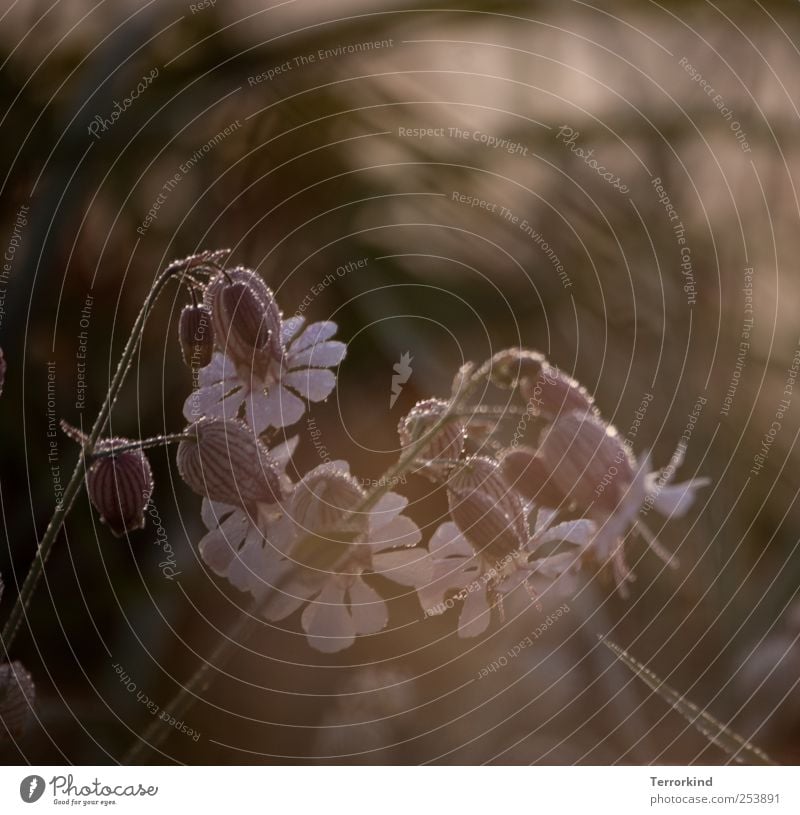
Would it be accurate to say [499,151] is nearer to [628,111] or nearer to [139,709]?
[628,111]

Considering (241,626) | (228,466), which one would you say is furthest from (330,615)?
(241,626)

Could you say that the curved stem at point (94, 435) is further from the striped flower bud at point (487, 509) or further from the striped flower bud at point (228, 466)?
the striped flower bud at point (487, 509)

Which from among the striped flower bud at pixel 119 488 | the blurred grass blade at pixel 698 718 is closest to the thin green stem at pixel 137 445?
the striped flower bud at pixel 119 488

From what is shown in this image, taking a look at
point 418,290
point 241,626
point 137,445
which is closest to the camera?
point 137,445

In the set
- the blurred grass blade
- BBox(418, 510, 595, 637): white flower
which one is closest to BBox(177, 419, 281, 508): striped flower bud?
BBox(418, 510, 595, 637): white flower

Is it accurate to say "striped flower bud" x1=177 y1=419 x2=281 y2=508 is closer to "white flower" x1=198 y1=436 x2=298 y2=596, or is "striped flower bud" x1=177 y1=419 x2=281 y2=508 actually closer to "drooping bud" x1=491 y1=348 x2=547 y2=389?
"white flower" x1=198 y1=436 x2=298 y2=596

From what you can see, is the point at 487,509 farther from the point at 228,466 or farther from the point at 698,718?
the point at 698,718

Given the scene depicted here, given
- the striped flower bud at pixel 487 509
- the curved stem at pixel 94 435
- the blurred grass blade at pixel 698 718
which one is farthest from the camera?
the blurred grass blade at pixel 698 718
